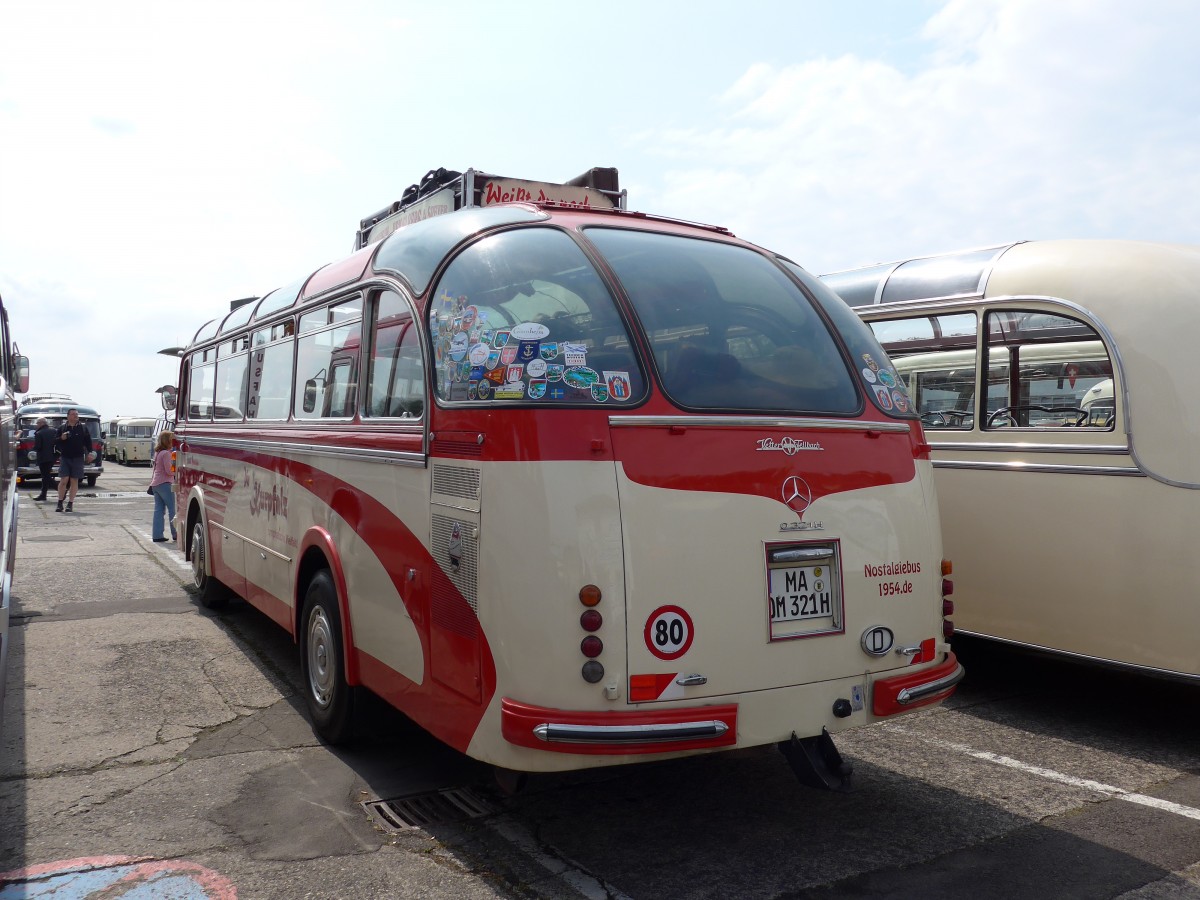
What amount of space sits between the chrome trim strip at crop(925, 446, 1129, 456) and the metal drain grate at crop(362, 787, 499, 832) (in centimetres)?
351

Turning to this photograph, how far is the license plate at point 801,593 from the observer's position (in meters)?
4.02

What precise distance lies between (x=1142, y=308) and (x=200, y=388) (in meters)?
8.13

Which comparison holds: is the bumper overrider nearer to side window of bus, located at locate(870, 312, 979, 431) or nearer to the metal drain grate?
the metal drain grate

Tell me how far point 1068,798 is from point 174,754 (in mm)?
4558

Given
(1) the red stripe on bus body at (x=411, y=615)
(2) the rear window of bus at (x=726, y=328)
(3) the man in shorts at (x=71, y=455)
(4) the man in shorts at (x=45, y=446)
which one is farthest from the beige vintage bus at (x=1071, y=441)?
(4) the man in shorts at (x=45, y=446)

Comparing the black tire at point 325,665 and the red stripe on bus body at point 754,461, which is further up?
the red stripe on bus body at point 754,461

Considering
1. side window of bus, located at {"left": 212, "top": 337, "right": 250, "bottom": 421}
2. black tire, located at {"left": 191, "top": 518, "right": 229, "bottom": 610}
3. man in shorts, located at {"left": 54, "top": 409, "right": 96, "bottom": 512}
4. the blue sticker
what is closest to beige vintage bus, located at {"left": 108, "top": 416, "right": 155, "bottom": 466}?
man in shorts, located at {"left": 54, "top": 409, "right": 96, "bottom": 512}

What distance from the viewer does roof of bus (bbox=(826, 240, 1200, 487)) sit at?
5406 millimetres

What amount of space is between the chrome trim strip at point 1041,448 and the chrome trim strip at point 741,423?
1.84 m

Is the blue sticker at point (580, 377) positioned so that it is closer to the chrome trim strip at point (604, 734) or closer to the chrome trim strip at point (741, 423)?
the chrome trim strip at point (741, 423)

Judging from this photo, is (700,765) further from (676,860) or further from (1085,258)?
(1085,258)

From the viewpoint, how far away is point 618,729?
3.62 meters

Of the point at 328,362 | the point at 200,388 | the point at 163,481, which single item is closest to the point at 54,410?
the point at 163,481

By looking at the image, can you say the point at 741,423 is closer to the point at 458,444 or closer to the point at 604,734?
the point at 458,444
